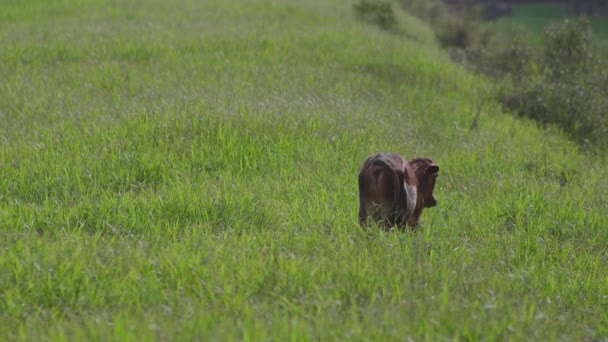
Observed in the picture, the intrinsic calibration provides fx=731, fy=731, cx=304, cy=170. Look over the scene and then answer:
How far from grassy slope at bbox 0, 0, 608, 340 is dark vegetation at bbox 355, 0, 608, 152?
54 cm

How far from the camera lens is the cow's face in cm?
544

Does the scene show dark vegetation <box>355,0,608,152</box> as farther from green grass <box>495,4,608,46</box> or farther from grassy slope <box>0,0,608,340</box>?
green grass <box>495,4,608,46</box>

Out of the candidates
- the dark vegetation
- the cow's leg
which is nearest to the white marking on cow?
the cow's leg

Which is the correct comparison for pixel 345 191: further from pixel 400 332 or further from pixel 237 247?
pixel 400 332

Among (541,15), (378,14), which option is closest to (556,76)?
(378,14)

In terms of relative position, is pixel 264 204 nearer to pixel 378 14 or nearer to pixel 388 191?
pixel 388 191

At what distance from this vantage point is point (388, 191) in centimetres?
507

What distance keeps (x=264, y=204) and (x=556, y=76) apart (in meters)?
9.19

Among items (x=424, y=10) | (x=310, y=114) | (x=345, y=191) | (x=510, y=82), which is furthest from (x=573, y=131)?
(x=424, y=10)

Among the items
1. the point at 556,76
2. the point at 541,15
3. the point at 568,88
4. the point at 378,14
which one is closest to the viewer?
the point at 568,88

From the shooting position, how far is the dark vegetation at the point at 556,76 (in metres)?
10.7

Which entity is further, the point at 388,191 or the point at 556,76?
the point at 556,76

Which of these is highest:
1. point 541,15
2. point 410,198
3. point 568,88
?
point 410,198

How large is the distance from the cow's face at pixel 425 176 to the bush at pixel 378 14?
43.8 feet
